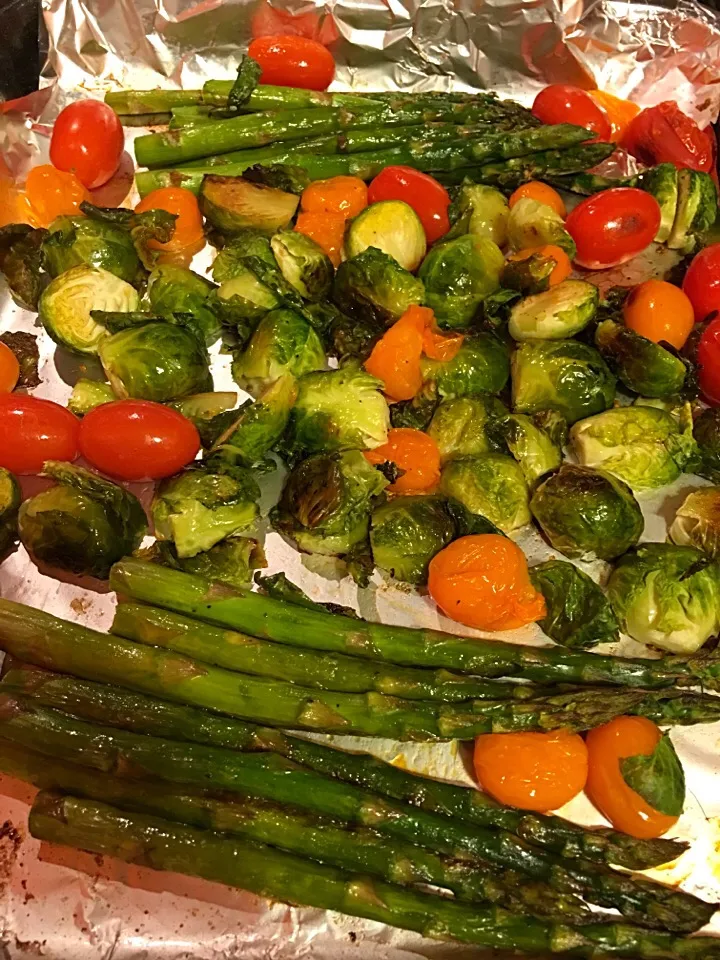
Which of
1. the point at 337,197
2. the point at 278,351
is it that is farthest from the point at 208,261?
the point at 278,351

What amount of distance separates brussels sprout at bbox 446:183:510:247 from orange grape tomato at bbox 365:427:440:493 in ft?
4.88

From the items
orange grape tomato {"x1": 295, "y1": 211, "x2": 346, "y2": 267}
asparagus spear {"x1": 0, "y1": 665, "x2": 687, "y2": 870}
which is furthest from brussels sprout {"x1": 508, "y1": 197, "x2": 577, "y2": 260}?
asparagus spear {"x1": 0, "y1": 665, "x2": 687, "y2": 870}

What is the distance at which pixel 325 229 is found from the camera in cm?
478

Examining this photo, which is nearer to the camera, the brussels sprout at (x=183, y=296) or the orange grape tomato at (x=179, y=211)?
the brussels sprout at (x=183, y=296)

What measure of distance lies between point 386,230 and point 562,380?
1.37 metres

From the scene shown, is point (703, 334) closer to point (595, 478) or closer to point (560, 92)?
point (595, 478)

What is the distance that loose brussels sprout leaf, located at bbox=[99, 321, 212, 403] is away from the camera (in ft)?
13.2

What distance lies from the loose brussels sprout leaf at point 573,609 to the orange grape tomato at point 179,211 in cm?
303

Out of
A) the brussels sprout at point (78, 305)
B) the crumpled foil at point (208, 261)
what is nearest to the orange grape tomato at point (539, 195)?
the crumpled foil at point (208, 261)

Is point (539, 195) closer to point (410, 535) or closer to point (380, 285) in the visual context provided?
point (380, 285)

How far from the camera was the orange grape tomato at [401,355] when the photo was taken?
4.17 m

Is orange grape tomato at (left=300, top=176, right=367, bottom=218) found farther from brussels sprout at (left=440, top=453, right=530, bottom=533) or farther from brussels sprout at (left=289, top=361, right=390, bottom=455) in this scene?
brussels sprout at (left=440, top=453, right=530, bottom=533)

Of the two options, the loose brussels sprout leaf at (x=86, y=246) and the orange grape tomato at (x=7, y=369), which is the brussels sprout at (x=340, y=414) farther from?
the orange grape tomato at (x=7, y=369)

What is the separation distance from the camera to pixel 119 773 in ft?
10.4
